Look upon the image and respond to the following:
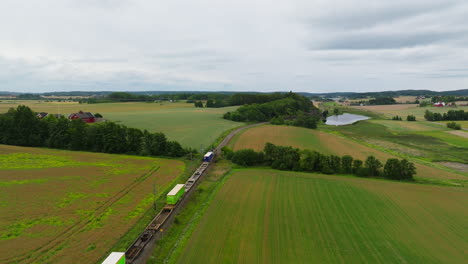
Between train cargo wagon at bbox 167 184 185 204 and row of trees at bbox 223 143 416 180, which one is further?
row of trees at bbox 223 143 416 180

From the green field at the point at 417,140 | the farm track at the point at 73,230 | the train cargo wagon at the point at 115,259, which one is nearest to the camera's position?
the train cargo wagon at the point at 115,259

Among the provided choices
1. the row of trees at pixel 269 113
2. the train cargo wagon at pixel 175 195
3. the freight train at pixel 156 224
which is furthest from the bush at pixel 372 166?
the row of trees at pixel 269 113

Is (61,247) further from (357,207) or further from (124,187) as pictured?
(357,207)

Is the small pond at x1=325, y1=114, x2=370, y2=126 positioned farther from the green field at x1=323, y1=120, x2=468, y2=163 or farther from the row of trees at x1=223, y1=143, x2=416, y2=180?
the row of trees at x1=223, y1=143, x2=416, y2=180

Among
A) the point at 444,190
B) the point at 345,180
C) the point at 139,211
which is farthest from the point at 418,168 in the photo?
the point at 139,211

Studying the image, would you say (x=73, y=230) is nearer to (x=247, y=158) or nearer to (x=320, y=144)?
(x=247, y=158)

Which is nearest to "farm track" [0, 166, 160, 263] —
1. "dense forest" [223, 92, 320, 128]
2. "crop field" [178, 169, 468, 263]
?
"crop field" [178, 169, 468, 263]

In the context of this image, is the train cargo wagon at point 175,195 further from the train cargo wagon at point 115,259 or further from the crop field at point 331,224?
the train cargo wagon at point 115,259
